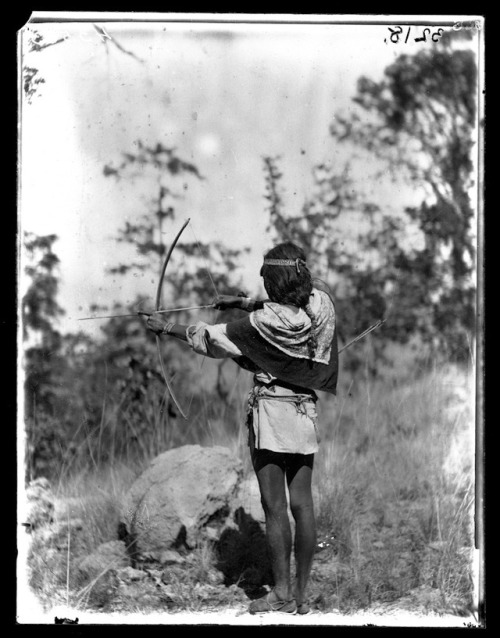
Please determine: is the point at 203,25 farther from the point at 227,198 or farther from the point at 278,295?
the point at 278,295

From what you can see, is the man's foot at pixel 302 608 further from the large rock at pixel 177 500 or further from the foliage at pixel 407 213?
the foliage at pixel 407 213

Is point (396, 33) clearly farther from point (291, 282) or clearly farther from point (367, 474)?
point (367, 474)

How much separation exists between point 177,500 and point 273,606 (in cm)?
95

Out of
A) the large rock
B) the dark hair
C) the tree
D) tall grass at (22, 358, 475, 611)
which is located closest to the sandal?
tall grass at (22, 358, 475, 611)

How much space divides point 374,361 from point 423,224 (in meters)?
1.16

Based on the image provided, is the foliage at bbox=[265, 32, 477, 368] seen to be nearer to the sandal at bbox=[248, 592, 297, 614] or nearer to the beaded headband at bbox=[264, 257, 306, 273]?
the beaded headband at bbox=[264, 257, 306, 273]

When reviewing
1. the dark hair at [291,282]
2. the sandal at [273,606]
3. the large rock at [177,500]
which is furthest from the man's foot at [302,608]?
the dark hair at [291,282]

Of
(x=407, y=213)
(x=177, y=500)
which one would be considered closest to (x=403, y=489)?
(x=177, y=500)

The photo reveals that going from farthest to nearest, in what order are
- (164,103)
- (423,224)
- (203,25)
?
(423,224) → (164,103) → (203,25)

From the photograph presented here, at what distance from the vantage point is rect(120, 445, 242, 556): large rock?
505 cm

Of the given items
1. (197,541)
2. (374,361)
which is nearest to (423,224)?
(374,361)

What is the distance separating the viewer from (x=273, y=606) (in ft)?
14.3

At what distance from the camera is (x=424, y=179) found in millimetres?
5762

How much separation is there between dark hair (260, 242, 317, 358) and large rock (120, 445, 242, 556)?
1262mm
